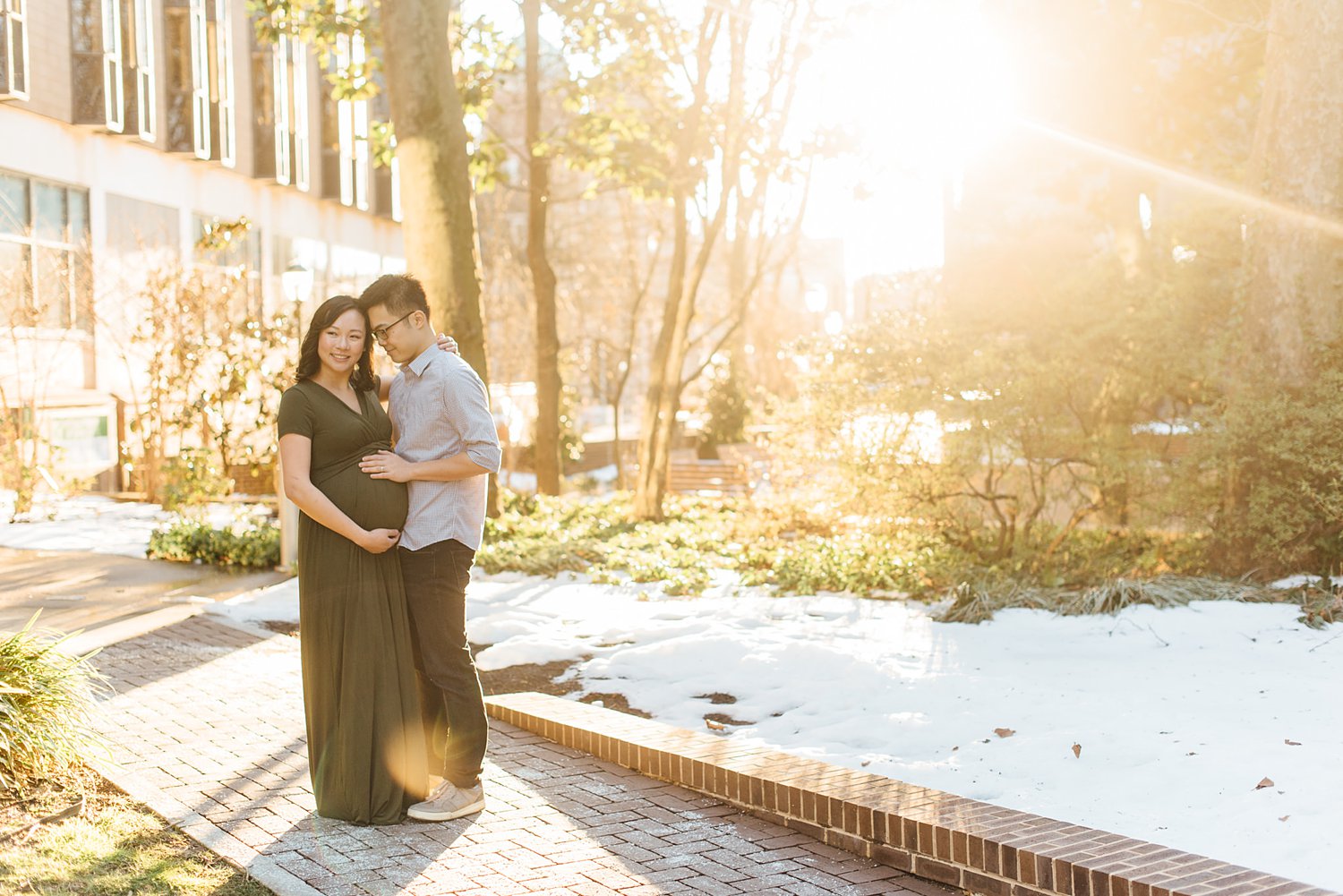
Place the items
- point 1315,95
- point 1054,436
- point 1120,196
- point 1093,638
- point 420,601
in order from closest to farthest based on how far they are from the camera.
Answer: point 420,601 < point 1093,638 < point 1315,95 < point 1054,436 < point 1120,196

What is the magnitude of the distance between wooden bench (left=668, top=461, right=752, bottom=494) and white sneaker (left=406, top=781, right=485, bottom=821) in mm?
15231

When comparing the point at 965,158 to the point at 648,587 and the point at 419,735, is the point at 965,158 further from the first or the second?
the point at 419,735

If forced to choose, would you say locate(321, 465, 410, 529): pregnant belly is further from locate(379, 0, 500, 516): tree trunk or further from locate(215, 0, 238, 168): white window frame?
locate(215, 0, 238, 168): white window frame

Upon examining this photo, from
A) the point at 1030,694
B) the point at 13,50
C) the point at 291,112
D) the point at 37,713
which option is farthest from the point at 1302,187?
the point at 291,112

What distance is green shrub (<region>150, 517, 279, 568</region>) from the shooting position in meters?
13.1

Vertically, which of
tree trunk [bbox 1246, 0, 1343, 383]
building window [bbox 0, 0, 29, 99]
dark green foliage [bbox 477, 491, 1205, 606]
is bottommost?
dark green foliage [bbox 477, 491, 1205, 606]

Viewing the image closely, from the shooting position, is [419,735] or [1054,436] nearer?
[419,735]

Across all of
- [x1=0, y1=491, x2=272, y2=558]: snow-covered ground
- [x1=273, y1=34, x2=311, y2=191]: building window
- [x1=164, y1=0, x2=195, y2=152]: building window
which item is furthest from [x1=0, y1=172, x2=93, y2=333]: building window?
[x1=273, y1=34, x2=311, y2=191]: building window

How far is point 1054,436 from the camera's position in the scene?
1030 cm

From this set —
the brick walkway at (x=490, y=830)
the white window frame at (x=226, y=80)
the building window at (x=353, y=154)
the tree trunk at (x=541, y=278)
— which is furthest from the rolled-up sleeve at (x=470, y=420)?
the building window at (x=353, y=154)

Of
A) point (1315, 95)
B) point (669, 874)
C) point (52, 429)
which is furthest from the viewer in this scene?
point (52, 429)

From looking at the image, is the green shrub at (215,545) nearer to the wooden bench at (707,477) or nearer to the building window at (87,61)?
the wooden bench at (707,477)

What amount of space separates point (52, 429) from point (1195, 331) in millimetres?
16995

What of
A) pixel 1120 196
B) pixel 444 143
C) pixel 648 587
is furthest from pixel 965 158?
pixel 648 587
